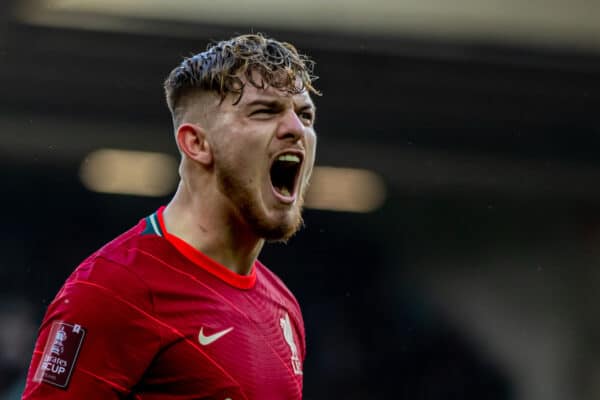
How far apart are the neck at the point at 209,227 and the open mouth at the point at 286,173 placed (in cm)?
15

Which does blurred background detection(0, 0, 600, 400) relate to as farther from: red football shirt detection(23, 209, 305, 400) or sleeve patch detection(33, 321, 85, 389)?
sleeve patch detection(33, 321, 85, 389)

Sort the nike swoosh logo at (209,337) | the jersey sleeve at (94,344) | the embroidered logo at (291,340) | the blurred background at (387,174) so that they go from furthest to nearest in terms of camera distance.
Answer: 1. the blurred background at (387,174)
2. the embroidered logo at (291,340)
3. the nike swoosh logo at (209,337)
4. the jersey sleeve at (94,344)

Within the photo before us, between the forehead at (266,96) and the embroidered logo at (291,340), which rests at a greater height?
the forehead at (266,96)

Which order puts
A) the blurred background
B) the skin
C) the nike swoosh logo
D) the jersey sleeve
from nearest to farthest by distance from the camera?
the jersey sleeve → the nike swoosh logo → the skin → the blurred background

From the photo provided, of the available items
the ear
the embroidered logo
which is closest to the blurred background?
the embroidered logo

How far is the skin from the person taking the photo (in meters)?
1.78

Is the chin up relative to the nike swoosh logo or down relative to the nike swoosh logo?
up

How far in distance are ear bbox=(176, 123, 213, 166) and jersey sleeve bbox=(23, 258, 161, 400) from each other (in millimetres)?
344

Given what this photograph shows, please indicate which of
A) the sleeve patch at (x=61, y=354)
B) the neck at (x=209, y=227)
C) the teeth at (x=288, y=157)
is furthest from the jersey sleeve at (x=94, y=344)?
the teeth at (x=288, y=157)

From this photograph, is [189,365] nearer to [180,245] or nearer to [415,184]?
[180,245]

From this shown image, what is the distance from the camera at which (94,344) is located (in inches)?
61.4

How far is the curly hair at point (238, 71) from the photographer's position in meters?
1.80

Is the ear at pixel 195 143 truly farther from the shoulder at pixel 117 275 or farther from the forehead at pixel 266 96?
the shoulder at pixel 117 275

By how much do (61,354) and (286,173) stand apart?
664mm
